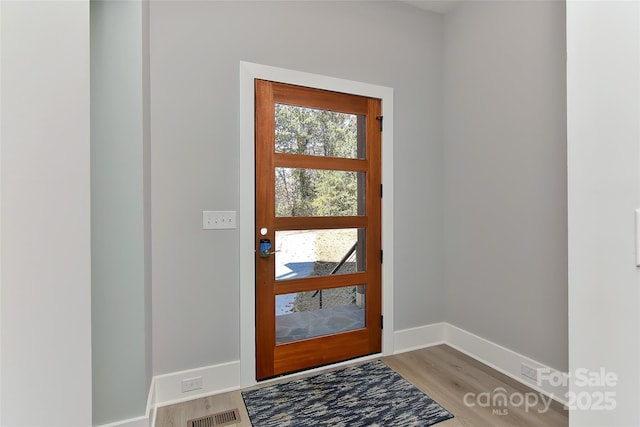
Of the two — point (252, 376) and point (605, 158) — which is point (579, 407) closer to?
point (605, 158)

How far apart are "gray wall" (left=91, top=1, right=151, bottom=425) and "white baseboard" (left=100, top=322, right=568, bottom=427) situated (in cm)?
22

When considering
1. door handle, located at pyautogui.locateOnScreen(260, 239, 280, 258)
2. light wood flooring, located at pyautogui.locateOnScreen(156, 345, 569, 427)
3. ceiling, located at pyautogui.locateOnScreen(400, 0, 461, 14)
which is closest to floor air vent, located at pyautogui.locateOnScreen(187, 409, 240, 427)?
light wood flooring, located at pyautogui.locateOnScreen(156, 345, 569, 427)

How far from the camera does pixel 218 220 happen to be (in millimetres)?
2070

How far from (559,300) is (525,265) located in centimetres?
29

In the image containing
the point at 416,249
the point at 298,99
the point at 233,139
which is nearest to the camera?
the point at 233,139

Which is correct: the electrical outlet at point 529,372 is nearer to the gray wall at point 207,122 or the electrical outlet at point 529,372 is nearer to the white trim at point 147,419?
the gray wall at point 207,122

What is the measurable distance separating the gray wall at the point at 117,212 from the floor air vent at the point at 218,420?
0.32 meters

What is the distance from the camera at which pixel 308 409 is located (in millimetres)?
1851

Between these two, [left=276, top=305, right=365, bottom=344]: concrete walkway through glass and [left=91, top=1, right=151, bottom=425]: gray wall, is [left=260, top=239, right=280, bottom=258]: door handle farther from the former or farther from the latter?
[left=91, top=1, right=151, bottom=425]: gray wall

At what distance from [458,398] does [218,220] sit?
1.91 meters

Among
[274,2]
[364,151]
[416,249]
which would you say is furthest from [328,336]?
[274,2]

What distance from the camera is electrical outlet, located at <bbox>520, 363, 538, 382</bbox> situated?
207 cm

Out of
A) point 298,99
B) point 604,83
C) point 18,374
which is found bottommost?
point 18,374

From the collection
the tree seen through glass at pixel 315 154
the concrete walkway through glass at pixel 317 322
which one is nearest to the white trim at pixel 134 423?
the concrete walkway through glass at pixel 317 322
